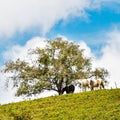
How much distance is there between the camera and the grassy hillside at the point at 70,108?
3259cm

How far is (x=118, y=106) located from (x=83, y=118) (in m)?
3.83

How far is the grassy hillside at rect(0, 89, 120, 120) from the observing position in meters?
32.6

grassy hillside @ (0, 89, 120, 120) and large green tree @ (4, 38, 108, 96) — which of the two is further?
large green tree @ (4, 38, 108, 96)

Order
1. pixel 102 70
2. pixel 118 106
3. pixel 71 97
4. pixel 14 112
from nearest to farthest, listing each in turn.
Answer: pixel 118 106
pixel 14 112
pixel 71 97
pixel 102 70

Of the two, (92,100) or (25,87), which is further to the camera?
(25,87)

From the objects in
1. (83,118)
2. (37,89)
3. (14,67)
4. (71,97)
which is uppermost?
(14,67)

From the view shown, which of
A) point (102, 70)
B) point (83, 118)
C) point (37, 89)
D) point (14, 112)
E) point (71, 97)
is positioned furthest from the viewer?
point (102, 70)

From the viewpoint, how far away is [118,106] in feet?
112

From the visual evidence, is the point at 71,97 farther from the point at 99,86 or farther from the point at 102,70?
the point at 102,70

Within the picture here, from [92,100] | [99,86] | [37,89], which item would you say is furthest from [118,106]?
[37,89]

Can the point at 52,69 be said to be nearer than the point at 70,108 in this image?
No

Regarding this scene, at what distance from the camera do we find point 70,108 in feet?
121

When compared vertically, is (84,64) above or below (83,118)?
above

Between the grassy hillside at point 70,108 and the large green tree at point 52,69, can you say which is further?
the large green tree at point 52,69
